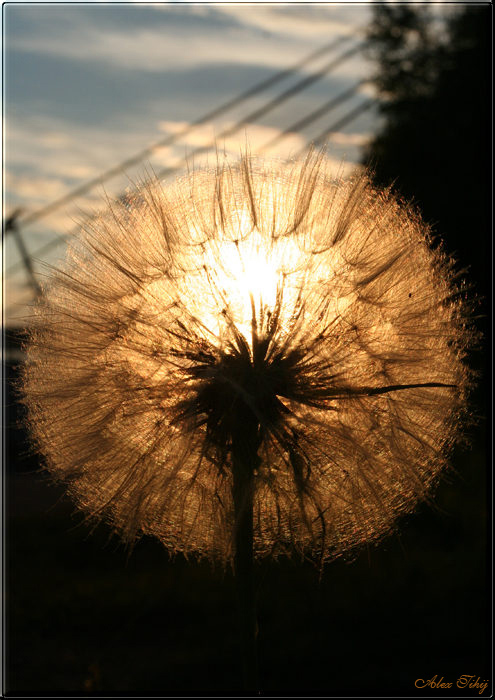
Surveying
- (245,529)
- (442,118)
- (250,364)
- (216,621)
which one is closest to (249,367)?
(250,364)

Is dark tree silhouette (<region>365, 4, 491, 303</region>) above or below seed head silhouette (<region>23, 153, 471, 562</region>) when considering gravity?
above

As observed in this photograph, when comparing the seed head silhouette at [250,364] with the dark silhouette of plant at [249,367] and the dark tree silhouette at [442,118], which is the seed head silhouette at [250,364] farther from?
the dark tree silhouette at [442,118]

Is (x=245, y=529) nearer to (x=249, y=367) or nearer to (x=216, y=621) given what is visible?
(x=249, y=367)

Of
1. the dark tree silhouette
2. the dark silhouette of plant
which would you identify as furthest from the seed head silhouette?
the dark tree silhouette

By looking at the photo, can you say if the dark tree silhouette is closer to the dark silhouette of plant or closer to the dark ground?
the dark ground

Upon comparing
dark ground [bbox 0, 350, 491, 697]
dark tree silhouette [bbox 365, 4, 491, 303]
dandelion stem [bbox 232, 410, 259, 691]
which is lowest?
dark ground [bbox 0, 350, 491, 697]

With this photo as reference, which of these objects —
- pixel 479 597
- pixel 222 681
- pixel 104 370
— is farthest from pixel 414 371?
pixel 479 597

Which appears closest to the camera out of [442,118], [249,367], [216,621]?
[249,367]
